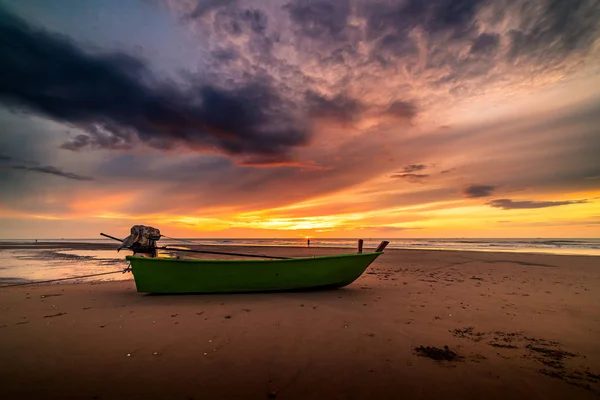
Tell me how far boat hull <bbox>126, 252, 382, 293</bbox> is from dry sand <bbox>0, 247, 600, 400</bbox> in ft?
1.63

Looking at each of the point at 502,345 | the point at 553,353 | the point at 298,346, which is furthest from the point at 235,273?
the point at 553,353

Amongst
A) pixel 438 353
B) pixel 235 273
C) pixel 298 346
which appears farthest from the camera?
→ pixel 235 273

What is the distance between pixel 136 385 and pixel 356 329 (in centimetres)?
454

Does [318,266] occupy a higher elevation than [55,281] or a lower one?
higher

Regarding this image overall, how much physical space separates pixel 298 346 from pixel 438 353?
8.81 ft

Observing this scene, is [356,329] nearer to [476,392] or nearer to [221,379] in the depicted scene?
[476,392]

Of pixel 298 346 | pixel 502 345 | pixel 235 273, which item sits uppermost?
pixel 235 273

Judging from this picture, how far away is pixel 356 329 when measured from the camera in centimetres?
675

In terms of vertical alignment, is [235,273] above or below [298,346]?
above

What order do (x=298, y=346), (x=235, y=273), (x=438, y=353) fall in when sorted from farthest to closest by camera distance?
(x=235, y=273)
(x=298, y=346)
(x=438, y=353)

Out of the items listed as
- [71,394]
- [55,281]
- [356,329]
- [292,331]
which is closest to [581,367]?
[356,329]

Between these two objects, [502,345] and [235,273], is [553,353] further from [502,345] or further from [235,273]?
[235,273]

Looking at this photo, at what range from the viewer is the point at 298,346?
5770 millimetres

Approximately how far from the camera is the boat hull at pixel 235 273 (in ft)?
33.3
